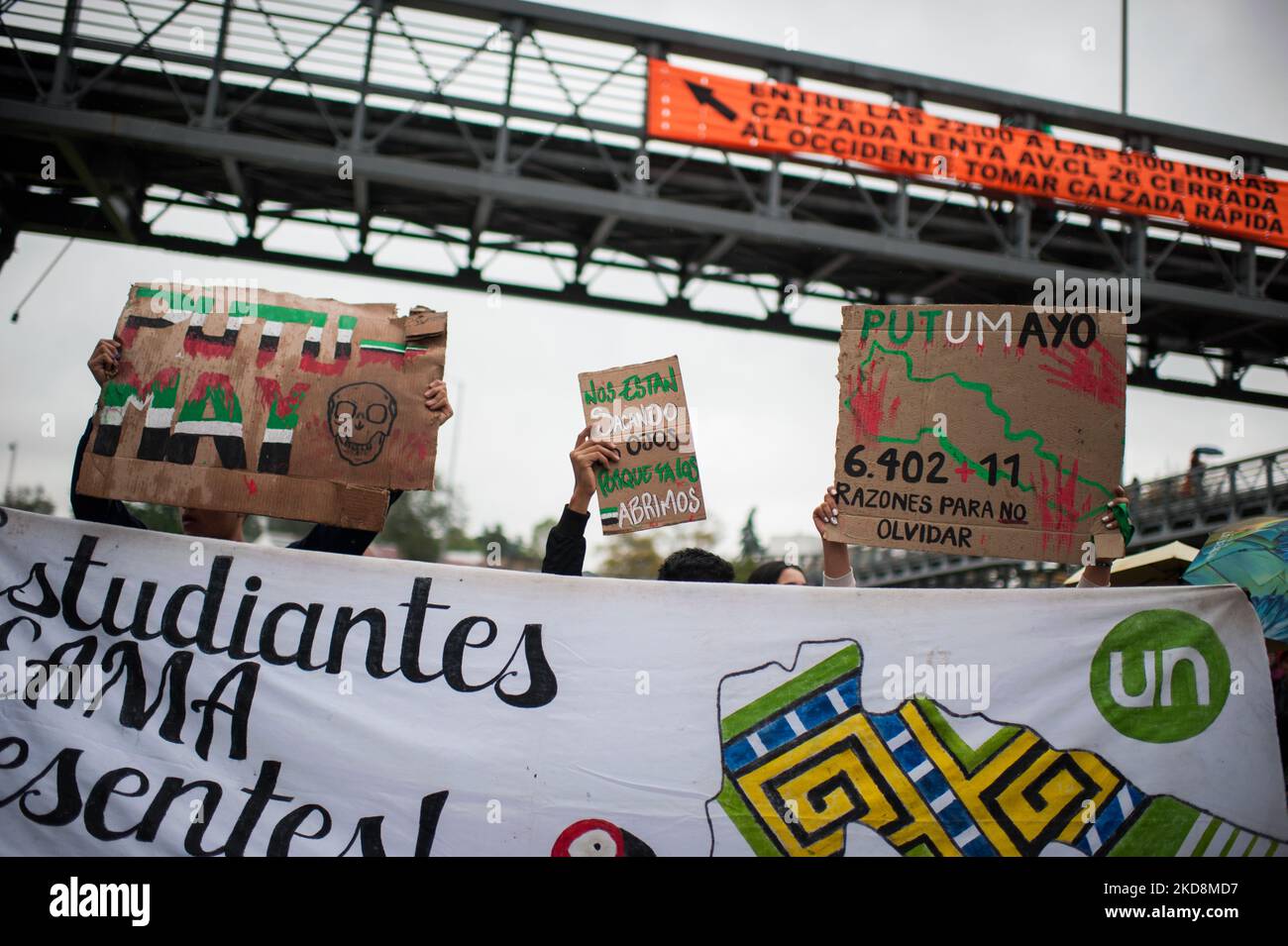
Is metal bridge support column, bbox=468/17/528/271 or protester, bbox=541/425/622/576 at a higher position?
metal bridge support column, bbox=468/17/528/271

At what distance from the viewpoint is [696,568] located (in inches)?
157

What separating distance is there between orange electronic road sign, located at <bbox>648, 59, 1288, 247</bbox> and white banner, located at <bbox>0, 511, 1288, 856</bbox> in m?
9.47

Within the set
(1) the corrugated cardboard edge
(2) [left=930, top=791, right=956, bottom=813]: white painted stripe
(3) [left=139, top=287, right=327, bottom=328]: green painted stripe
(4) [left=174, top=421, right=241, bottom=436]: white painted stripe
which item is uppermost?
(3) [left=139, top=287, right=327, bottom=328]: green painted stripe

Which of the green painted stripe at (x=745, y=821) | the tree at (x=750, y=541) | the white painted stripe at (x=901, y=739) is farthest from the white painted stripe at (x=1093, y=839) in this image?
the tree at (x=750, y=541)

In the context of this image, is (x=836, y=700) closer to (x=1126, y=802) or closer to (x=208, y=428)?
(x=1126, y=802)

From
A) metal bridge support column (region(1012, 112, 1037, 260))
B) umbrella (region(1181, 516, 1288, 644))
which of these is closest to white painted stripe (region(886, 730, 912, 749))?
umbrella (region(1181, 516, 1288, 644))

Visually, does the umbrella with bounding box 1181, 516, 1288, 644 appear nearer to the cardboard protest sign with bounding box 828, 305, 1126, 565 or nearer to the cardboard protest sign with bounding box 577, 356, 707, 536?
the cardboard protest sign with bounding box 828, 305, 1126, 565

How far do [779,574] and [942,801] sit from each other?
4.54 feet

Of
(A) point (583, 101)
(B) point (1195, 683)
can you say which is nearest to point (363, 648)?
(B) point (1195, 683)

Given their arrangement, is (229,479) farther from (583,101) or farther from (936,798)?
(583,101)

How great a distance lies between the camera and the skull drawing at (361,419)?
3408 mm

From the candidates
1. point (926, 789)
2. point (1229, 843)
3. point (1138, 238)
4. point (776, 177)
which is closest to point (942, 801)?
point (926, 789)

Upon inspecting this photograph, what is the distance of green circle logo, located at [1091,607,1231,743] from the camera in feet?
10.6
